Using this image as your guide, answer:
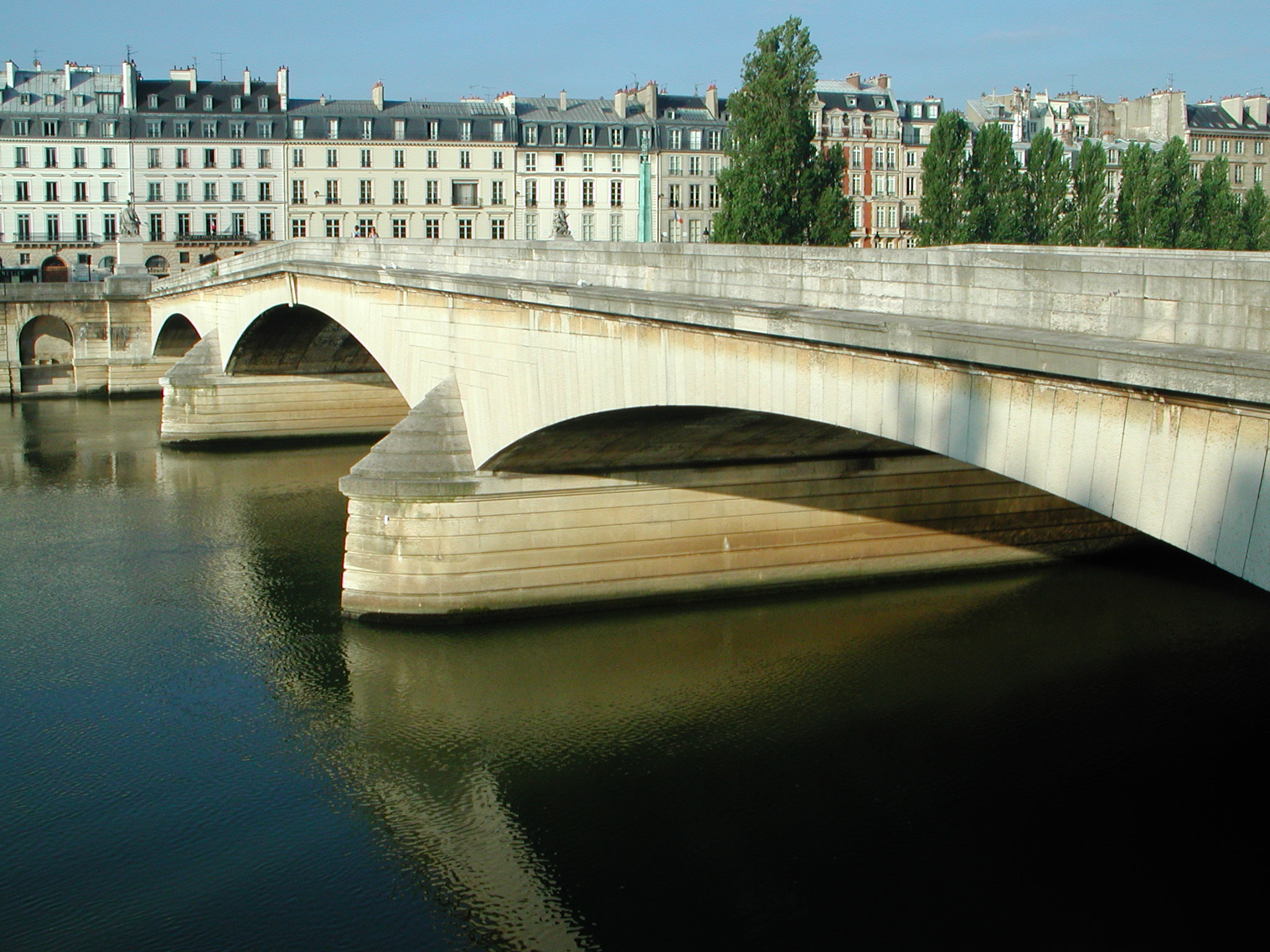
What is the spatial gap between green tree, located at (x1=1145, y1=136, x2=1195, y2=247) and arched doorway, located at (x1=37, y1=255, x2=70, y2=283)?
45.4 metres

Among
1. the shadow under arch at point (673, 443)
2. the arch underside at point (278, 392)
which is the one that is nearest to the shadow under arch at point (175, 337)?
the arch underside at point (278, 392)

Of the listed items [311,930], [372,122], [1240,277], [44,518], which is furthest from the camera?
[372,122]

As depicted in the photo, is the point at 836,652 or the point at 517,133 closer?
the point at 836,652

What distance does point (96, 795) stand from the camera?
42.3 ft

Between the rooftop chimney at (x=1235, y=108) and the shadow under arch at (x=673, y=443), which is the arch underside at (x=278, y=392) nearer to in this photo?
the shadow under arch at (x=673, y=443)

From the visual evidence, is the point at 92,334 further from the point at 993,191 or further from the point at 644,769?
the point at 644,769

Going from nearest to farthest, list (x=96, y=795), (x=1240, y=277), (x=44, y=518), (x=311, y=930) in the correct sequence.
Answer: (x=1240, y=277), (x=311, y=930), (x=96, y=795), (x=44, y=518)

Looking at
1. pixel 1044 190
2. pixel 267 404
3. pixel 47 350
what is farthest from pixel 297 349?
pixel 1044 190

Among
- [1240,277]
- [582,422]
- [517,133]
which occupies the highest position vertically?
[517,133]

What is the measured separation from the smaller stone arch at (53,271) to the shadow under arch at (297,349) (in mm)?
28316

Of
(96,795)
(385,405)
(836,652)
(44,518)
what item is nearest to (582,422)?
(836,652)

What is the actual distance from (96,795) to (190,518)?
43.5 ft

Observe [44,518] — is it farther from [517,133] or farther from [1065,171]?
[517,133]

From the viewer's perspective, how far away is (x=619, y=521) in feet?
59.0
